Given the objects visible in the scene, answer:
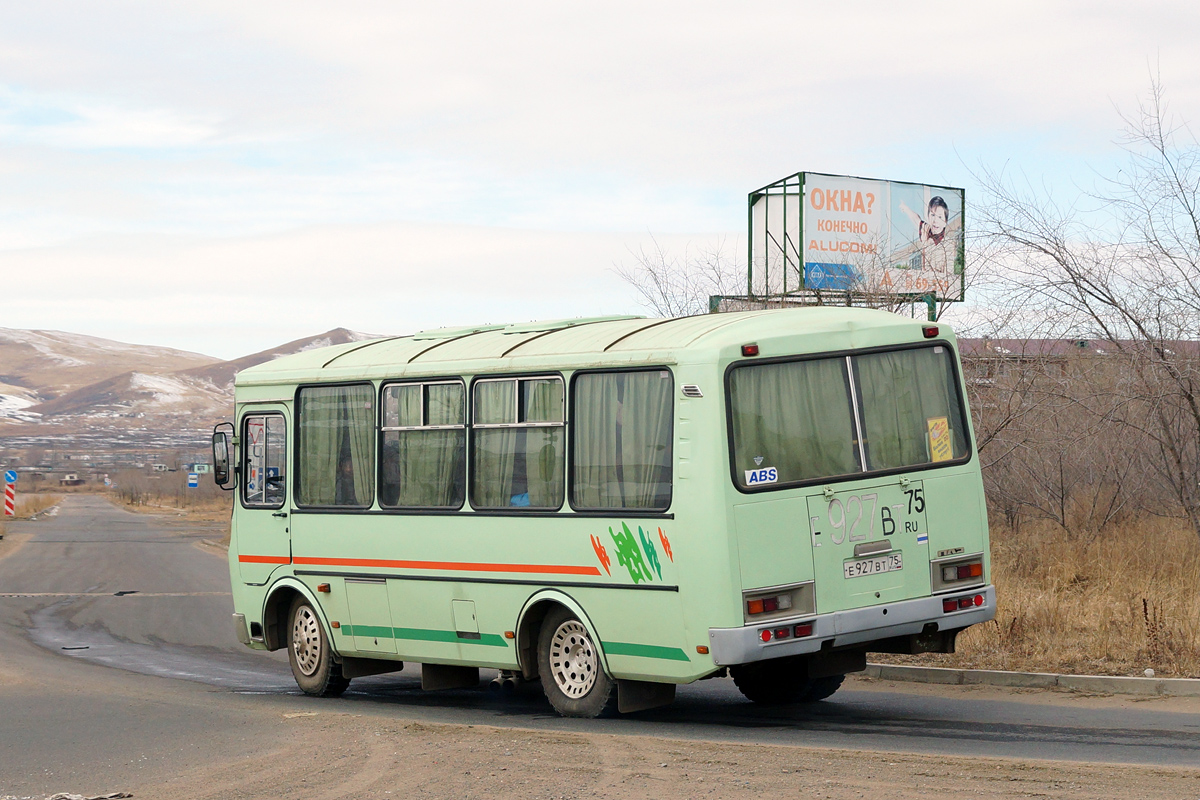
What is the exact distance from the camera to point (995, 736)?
9430mm

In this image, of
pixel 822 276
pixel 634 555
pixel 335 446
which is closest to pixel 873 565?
pixel 634 555

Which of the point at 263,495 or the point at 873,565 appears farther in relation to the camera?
the point at 263,495

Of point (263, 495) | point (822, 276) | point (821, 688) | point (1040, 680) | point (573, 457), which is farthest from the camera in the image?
point (822, 276)

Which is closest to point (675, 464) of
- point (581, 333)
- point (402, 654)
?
point (581, 333)

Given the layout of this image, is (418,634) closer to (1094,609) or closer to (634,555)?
(634,555)

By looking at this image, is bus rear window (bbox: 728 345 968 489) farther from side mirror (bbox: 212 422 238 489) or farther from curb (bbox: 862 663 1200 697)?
side mirror (bbox: 212 422 238 489)

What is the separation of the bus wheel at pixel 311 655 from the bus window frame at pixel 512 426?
2.70 metres

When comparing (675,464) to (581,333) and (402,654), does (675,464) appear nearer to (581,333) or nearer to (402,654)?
(581,333)

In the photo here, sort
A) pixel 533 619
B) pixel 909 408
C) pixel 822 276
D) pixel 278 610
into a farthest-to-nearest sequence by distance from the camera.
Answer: pixel 822 276 < pixel 278 610 < pixel 533 619 < pixel 909 408

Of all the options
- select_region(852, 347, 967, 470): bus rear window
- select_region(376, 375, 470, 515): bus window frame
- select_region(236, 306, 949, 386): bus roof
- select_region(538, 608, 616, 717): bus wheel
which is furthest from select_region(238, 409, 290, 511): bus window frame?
select_region(852, 347, 967, 470): bus rear window

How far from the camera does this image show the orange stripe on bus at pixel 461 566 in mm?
10828

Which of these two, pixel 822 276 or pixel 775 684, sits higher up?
pixel 822 276

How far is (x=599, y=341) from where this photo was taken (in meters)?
11.0

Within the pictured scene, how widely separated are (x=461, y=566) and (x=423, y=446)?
3.68ft
